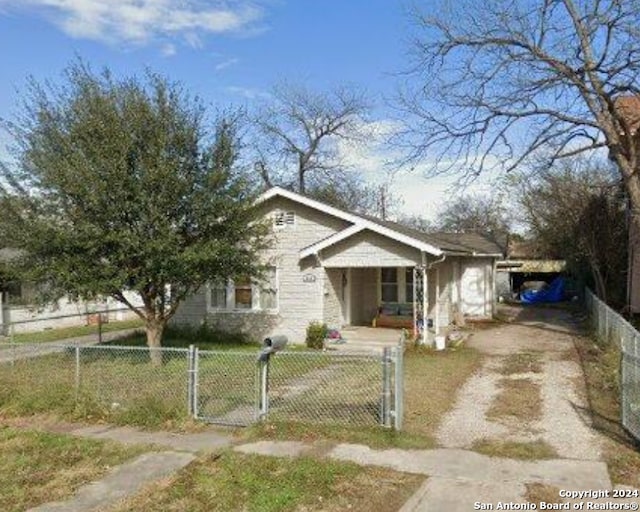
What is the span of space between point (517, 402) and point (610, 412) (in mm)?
1421

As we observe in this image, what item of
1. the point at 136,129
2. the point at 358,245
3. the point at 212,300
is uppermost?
the point at 136,129

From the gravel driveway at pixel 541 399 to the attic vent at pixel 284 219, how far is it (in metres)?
6.10

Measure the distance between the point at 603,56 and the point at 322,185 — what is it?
30.6 metres

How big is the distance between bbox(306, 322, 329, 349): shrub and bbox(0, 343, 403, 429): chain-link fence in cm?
193

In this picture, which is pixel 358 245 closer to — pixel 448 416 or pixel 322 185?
pixel 448 416

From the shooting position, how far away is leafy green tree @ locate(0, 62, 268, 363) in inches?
475

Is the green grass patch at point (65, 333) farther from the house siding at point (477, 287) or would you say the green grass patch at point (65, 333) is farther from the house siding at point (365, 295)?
the house siding at point (477, 287)

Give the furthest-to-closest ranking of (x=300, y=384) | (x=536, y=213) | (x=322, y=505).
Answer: (x=536, y=213) < (x=300, y=384) < (x=322, y=505)

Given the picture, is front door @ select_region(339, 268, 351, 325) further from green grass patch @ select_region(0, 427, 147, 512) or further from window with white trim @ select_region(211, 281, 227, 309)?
green grass patch @ select_region(0, 427, 147, 512)

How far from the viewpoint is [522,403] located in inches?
396

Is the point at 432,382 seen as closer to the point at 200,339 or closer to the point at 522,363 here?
the point at 522,363

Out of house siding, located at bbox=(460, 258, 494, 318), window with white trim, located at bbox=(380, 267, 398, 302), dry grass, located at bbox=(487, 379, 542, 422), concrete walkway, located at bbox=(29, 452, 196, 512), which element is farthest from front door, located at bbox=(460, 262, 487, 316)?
concrete walkway, located at bbox=(29, 452, 196, 512)

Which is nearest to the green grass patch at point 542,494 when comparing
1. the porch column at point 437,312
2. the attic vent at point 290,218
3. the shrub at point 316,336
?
the shrub at point 316,336

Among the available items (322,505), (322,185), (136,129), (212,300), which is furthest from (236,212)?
(322,185)
